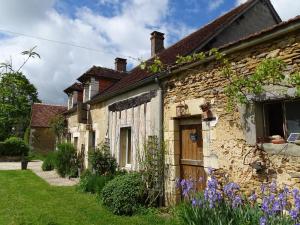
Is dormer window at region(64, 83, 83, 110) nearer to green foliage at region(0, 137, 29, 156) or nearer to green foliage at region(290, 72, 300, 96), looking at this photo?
green foliage at region(0, 137, 29, 156)

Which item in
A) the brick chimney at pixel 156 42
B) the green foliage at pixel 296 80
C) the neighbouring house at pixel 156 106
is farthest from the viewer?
the brick chimney at pixel 156 42

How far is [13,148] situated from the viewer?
77.4 ft

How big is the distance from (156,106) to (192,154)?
1707 mm

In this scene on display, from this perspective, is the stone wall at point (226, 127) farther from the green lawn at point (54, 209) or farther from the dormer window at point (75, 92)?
the dormer window at point (75, 92)

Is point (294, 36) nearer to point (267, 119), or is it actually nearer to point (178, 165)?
point (267, 119)

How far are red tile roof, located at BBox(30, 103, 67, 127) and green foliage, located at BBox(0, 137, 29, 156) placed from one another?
5067 mm

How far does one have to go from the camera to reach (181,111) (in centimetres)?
680

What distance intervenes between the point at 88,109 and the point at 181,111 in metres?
7.54

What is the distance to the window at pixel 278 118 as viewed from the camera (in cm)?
470

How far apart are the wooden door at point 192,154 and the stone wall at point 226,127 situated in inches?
6.0

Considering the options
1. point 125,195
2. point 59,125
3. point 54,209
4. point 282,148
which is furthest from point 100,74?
point 282,148

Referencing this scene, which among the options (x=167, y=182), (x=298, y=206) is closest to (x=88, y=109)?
(x=167, y=182)

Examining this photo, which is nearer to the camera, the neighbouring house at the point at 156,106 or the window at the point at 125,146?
the neighbouring house at the point at 156,106

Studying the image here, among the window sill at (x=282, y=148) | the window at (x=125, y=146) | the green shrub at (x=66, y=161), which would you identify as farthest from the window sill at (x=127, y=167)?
the window sill at (x=282, y=148)
